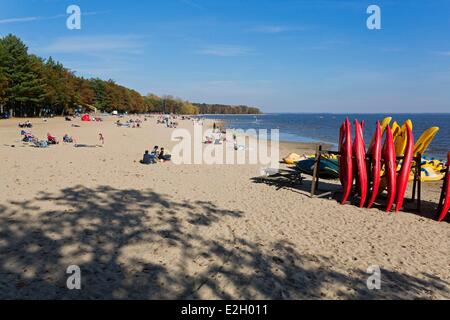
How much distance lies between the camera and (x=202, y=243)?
24.3 ft

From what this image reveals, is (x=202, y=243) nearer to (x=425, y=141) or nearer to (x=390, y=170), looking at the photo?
(x=390, y=170)

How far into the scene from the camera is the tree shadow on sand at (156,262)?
17.8 feet

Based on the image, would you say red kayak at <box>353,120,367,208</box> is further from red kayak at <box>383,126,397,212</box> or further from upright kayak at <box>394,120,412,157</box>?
upright kayak at <box>394,120,412,157</box>

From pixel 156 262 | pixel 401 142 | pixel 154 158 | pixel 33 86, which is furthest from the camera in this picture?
pixel 33 86

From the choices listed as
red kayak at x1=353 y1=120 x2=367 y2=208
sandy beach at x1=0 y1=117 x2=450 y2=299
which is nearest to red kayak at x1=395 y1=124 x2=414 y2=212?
sandy beach at x1=0 y1=117 x2=450 y2=299

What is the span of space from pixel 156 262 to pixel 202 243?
4.27 feet

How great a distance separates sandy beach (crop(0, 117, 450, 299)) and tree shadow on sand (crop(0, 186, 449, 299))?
0.02 m

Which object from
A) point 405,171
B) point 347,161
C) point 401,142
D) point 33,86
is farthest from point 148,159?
point 33,86

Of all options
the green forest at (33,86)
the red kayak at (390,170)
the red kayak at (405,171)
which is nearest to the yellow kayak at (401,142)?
the red kayak at (405,171)
